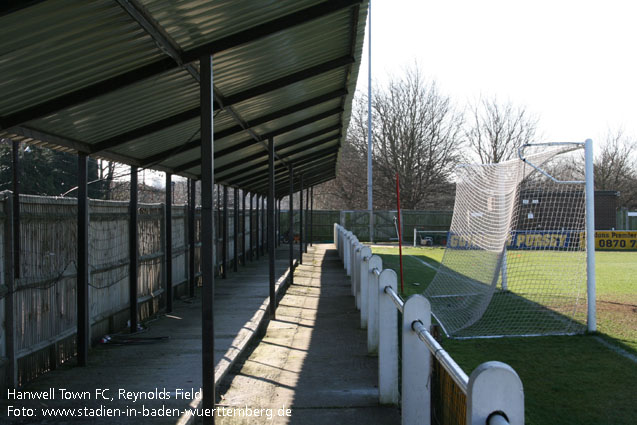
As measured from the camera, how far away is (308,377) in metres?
6.25

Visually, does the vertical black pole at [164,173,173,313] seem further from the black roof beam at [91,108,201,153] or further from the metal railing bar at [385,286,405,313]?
the metal railing bar at [385,286,405,313]

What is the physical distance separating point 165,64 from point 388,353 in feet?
9.95

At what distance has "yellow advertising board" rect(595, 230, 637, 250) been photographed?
91.6 feet

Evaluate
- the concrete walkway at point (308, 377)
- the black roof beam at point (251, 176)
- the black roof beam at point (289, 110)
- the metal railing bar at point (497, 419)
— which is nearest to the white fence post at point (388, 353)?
the concrete walkway at point (308, 377)

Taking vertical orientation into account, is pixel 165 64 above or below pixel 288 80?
below

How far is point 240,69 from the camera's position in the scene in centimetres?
580

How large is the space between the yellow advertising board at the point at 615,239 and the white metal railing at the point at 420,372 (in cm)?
2423

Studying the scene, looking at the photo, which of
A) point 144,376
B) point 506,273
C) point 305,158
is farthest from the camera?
point 305,158

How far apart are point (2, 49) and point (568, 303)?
10.7 metres

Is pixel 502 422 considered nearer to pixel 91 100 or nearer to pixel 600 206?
pixel 91 100

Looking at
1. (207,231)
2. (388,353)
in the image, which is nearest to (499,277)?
(388,353)

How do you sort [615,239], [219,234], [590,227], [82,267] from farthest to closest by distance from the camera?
1. [615,239]
2. [219,234]
3. [590,227]
4. [82,267]

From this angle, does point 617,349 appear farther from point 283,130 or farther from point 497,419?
point 497,419

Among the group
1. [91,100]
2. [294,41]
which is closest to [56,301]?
[91,100]
